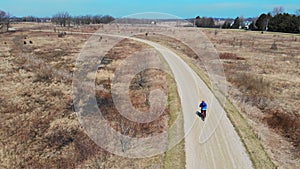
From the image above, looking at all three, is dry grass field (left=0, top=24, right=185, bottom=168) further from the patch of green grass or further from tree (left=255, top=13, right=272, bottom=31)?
tree (left=255, top=13, right=272, bottom=31)

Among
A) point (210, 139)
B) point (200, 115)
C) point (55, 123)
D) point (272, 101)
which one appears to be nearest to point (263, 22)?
point (272, 101)

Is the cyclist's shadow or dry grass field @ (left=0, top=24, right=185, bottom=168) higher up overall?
the cyclist's shadow

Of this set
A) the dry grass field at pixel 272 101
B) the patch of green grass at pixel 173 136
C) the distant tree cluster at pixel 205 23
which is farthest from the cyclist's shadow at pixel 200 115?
the distant tree cluster at pixel 205 23

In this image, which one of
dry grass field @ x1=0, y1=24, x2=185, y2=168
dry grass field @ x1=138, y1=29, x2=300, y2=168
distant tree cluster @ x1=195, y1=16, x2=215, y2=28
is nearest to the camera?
dry grass field @ x1=0, y1=24, x2=185, y2=168

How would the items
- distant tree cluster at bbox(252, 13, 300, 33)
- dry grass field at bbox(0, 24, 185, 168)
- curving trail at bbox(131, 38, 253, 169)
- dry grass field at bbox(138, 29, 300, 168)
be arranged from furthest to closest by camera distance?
distant tree cluster at bbox(252, 13, 300, 33)
dry grass field at bbox(138, 29, 300, 168)
dry grass field at bbox(0, 24, 185, 168)
curving trail at bbox(131, 38, 253, 169)

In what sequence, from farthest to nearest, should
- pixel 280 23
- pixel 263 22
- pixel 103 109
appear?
pixel 263 22
pixel 280 23
pixel 103 109

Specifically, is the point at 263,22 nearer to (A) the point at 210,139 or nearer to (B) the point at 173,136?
(A) the point at 210,139

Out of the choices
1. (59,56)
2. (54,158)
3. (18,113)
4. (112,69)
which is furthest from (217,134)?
(59,56)

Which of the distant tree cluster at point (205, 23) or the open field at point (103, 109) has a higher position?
the distant tree cluster at point (205, 23)

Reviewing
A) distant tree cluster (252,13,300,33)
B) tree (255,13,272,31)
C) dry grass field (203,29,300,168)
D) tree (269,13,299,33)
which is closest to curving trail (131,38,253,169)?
dry grass field (203,29,300,168)

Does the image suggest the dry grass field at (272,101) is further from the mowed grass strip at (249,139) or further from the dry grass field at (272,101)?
the mowed grass strip at (249,139)

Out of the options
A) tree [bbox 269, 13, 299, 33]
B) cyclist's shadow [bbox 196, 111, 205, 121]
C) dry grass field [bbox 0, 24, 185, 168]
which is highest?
tree [bbox 269, 13, 299, 33]
